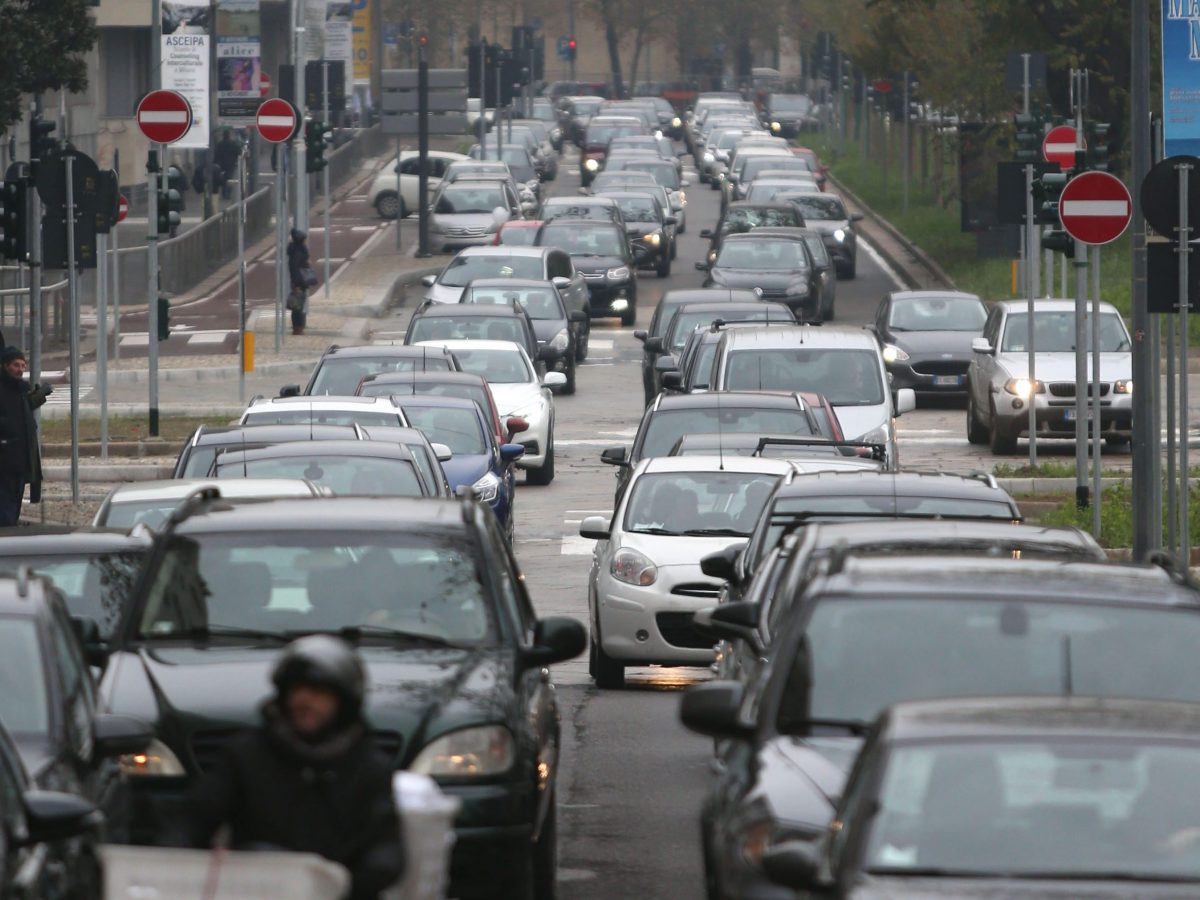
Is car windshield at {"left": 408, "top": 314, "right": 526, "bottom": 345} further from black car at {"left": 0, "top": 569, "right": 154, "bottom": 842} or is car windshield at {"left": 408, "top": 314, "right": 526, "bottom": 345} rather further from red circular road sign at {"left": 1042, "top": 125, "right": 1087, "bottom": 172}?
black car at {"left": 0, "top": 569, "right": 154, "bottom": 842}

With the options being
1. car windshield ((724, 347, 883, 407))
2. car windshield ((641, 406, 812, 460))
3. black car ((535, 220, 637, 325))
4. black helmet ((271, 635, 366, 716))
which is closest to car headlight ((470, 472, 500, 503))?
car windshield ((641, 406, 812, 460))

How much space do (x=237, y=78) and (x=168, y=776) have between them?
46.2 m

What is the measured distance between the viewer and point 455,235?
183ft

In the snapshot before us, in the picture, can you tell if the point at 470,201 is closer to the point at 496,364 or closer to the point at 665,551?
the point at 496,364

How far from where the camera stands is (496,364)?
27.6m

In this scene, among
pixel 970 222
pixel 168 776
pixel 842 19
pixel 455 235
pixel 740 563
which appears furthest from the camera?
pixel 842 19

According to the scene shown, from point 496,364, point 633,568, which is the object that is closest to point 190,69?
point 496,364

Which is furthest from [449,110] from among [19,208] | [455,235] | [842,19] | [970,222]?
[19,208]

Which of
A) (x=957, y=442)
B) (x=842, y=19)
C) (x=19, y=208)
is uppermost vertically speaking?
(x=842, y=19)

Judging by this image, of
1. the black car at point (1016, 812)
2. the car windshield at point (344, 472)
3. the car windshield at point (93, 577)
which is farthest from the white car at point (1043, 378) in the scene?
the black car at point (1016, 812)

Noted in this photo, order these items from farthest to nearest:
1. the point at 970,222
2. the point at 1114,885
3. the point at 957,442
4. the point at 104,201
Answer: the point at 970,222, the point at 957,442, the point at 104,201, the point at 1114,885

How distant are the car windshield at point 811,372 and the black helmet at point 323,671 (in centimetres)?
1770

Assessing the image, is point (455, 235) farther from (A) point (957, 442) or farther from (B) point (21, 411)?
(B) point (21, 411)

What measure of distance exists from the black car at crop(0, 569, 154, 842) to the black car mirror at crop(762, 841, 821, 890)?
2.18m
